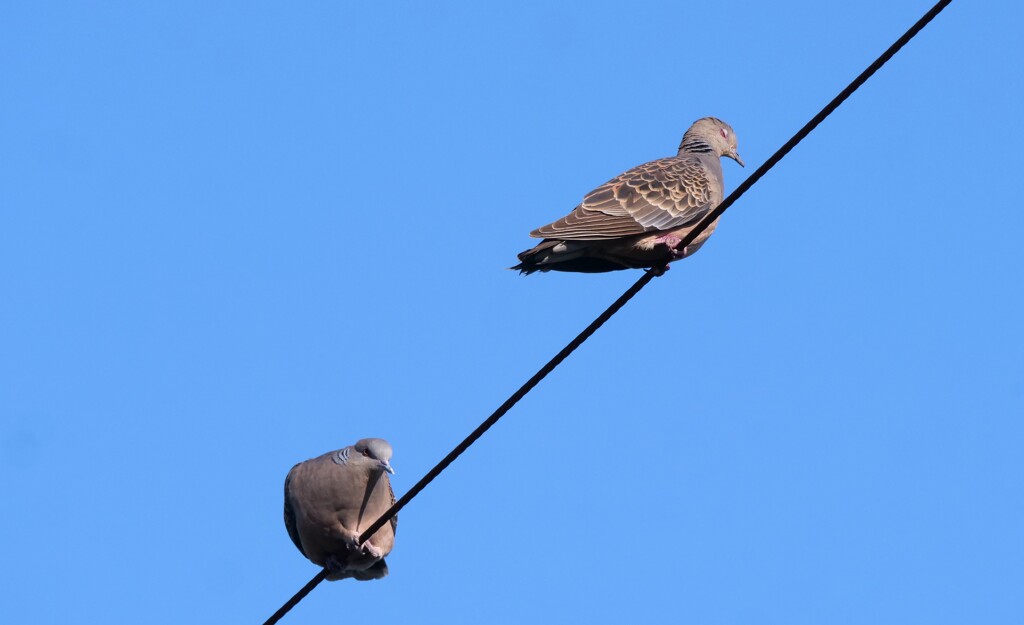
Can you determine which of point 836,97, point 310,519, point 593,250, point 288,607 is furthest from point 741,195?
point 310,519

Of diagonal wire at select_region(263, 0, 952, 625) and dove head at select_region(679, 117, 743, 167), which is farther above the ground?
dove head at select_region(679, 117, 743, 167)

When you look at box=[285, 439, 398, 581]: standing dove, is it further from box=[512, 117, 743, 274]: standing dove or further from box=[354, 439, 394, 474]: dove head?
box=[512, 117, 743, 274]: standing dove

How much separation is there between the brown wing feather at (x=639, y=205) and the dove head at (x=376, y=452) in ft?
4.64

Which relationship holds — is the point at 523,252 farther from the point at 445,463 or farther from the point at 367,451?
the point at 445,463

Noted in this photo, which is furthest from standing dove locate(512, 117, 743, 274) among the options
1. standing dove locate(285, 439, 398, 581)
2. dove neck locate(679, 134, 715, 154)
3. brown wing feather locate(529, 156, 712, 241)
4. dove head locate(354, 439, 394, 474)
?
standing dove locate(285, 439, 398, 581)

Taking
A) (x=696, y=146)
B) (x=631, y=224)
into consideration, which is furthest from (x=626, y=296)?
(x=696, y=146)

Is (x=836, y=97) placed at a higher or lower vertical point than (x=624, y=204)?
lower

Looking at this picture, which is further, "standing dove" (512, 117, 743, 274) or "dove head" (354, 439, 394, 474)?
"dove head" (354, 439, 394, 474)

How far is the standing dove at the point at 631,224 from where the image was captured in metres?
7.76

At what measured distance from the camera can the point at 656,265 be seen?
8.14 m

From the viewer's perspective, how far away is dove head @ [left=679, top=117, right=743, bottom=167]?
9.82 metres

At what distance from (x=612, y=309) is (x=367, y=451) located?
2.46 meters

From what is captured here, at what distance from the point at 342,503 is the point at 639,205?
7.43 ft

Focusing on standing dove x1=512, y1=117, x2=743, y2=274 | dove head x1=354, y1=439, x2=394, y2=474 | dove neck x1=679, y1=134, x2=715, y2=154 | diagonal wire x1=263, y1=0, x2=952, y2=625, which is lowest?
diagonal wire x1=263, y1=0, x2=952, y2=625
